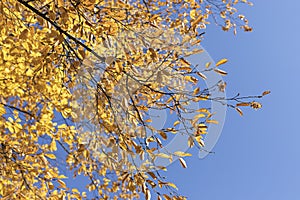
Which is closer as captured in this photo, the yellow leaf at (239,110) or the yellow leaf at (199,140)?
the yellow leaf at (199,140)

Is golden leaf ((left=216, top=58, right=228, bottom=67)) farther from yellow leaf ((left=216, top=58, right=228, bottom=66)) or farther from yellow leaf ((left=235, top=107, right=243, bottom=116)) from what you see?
yellow leaf ((left=235, top=107, right=243, bottom=116))

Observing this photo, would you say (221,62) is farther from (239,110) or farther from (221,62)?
(239,110)

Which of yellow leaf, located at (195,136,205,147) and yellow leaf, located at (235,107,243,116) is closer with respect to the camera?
yellow leaf, located at (195,136,205,147)

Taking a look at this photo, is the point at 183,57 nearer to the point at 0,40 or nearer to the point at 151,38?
the point at 151,38

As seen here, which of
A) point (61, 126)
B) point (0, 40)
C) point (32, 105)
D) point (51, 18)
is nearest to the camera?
point (51, 18)

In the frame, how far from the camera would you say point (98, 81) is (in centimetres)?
284

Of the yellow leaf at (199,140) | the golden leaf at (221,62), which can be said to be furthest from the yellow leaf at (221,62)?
the yellow leaf at (199,140)

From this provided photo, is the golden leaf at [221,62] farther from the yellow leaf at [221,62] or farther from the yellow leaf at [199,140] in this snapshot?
the yellow leaf at [199,140]

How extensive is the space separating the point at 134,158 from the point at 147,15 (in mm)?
2042

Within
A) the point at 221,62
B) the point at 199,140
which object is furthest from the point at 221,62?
the point at 199,140

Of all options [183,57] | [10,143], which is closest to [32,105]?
[10,143]

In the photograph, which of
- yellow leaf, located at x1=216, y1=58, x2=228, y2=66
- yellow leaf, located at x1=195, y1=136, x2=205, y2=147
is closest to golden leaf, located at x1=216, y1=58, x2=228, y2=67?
yellow leaf, located at x1=216, y1=58, x2=228, y2=66

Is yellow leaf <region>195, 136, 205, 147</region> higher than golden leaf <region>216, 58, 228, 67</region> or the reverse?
the reverse

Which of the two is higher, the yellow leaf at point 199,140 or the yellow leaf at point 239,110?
the yellow leaf at point 239,110
